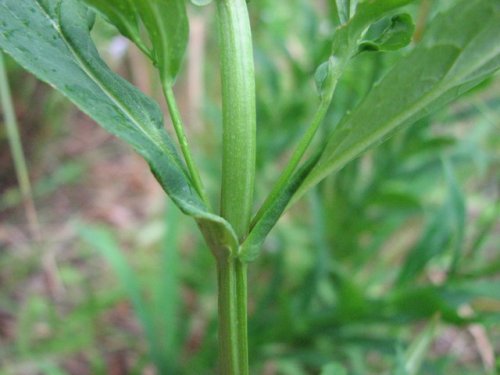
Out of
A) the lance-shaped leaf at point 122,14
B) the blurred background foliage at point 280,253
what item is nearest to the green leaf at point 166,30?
the lance-shaped leaf at point 122,14

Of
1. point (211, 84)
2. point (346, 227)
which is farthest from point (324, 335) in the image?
point (211, 84)

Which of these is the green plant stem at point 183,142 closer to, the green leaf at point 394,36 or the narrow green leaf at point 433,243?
the green leaf at point 394,36

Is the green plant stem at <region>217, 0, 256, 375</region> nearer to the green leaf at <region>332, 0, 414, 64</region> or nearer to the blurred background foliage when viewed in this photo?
the green leaf at <region>332, 0, 414, 64</region>

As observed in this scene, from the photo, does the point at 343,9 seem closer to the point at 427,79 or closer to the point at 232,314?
the point at 427,79

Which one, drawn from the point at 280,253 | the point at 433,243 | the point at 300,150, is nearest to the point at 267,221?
the point at 300,150

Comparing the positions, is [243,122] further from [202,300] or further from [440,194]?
[440,194]

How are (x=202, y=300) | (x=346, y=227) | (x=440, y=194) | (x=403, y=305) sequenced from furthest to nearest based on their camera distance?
1. (x=440, y=194)
2. (x=202, y=300)
3. (x=346, y=227)
4. (x=403, y=305)
